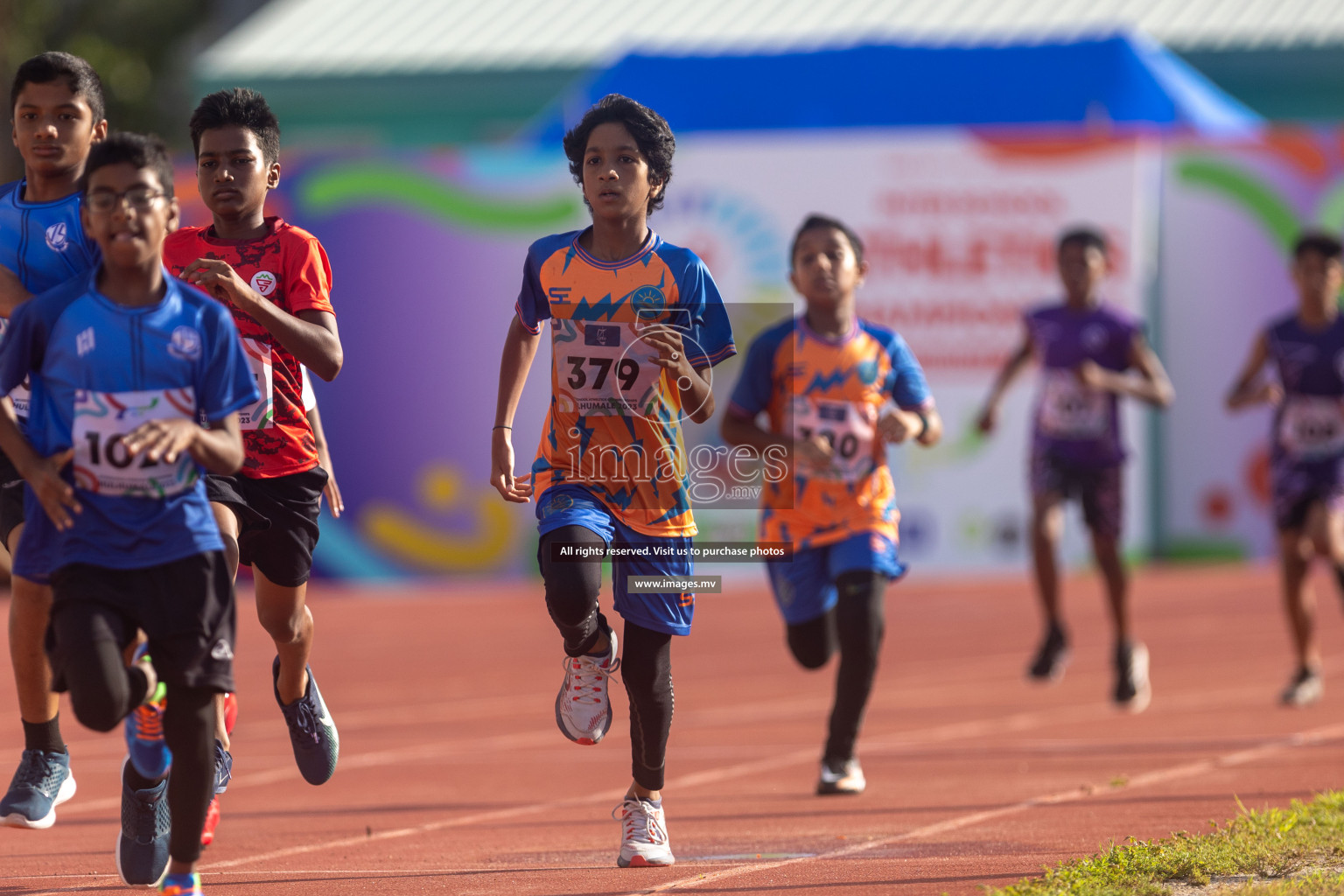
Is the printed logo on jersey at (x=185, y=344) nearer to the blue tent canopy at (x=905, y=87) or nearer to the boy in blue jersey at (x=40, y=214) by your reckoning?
the boy in blue jersey at (x=40, y=214)

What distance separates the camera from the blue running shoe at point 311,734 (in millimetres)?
6422

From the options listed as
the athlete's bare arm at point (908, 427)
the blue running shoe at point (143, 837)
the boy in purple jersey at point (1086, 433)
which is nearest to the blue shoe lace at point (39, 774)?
the blue running shoe at point (143, 837)

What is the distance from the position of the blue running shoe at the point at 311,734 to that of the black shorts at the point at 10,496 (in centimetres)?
100

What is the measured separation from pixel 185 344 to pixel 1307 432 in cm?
760

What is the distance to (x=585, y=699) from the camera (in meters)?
5.98

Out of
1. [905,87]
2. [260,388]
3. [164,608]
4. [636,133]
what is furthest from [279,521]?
[905,87]

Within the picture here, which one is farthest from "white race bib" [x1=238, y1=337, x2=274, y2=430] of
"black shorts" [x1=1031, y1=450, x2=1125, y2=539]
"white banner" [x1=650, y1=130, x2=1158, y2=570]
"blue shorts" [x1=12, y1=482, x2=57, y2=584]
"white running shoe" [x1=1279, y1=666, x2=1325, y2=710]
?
"white banner" [x1=650, y1=130, x2=1158, y2=570]

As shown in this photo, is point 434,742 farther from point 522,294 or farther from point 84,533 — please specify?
point 84,533

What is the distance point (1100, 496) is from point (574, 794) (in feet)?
13.2

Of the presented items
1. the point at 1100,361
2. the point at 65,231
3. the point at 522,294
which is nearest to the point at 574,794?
the point at 522,294

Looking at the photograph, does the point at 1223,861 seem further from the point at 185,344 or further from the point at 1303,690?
the point at 1303,690

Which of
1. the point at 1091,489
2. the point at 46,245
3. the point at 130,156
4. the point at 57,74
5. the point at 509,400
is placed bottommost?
the point at 1091,489

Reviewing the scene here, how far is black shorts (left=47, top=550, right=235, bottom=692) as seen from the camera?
468 centimetres

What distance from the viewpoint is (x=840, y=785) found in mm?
7793
